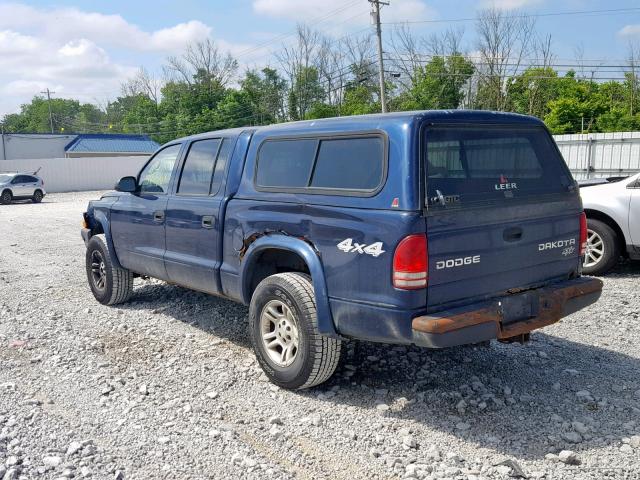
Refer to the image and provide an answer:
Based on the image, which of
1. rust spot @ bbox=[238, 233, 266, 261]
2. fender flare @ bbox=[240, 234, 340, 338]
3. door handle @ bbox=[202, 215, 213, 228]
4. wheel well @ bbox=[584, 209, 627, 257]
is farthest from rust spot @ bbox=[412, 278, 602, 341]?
wheel well @ bbox=[584, 209, 627, 257]

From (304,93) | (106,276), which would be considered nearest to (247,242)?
(106,276)

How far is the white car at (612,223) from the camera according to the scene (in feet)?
26.2

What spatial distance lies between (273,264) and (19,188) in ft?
91.7

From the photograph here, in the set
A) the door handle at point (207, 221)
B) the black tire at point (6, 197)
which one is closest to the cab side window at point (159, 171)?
the door handle at point (207, 221)

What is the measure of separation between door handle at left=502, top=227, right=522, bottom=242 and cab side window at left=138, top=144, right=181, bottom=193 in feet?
10.9

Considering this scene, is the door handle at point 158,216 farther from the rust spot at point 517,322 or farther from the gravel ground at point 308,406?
the rust spot at point 517,322

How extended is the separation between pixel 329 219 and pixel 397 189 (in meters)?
0.56

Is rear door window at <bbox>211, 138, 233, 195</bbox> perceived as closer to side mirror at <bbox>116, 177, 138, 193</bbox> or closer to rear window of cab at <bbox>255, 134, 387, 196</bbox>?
rear window of cab at <bbox>255, 134, 387, 196</bbox>

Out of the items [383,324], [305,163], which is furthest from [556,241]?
[305,163]

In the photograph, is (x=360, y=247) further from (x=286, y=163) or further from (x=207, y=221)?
(x=207, y=221)

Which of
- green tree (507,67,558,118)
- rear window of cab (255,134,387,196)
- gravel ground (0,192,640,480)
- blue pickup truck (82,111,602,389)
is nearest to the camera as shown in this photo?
gravel ground (0,192,640,480)

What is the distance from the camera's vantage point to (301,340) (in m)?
4.44

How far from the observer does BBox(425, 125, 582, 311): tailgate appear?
12.8 ft

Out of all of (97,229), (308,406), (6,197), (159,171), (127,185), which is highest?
(159,171)
